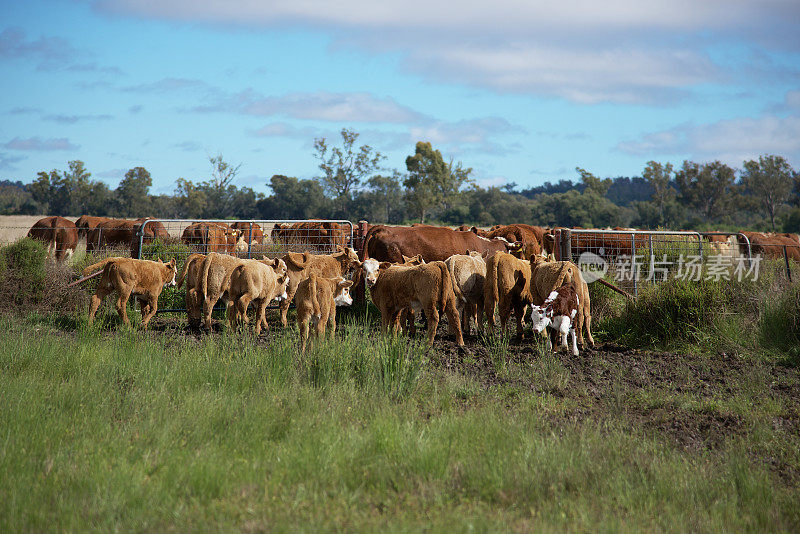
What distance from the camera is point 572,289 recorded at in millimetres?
9016

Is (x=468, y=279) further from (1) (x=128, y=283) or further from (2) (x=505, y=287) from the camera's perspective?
(1) (x=128, y=283)

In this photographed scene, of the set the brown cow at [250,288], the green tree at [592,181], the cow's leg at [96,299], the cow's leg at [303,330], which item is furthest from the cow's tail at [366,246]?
the green tree at [592,181]

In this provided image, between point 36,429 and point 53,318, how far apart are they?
6.55 metres

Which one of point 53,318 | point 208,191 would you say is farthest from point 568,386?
point 208,191

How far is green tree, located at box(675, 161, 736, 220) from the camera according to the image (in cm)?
8031

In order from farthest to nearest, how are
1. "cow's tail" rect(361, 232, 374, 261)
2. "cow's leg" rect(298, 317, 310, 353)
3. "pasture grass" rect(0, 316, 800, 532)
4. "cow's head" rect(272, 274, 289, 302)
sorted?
"cow's tail" rect(361, 232, 374, 261) → "cow's head" rect(272, 274, 289, 302) → "cow's leg" rect(298, 317, 310, 353) → "pasture grass" rect(0, 316, 800, 532)

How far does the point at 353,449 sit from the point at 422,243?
1047cm

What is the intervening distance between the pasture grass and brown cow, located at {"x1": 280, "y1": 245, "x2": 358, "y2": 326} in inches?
131

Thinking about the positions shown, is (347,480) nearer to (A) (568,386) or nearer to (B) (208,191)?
(A) (568,386)

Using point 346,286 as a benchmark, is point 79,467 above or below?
below

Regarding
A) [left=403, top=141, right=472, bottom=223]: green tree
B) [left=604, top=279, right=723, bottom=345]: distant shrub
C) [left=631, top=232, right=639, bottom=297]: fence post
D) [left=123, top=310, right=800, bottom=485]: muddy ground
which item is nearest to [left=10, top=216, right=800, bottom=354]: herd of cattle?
[left=123, top=310, right=800, bottom=485]: muddy ground

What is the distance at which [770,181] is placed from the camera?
261 feet

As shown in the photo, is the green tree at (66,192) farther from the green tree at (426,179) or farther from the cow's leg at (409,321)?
the cow's leg at (409,321)

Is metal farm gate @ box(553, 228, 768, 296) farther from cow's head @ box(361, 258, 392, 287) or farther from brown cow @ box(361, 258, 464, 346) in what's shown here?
cow's head @ box(361, 258, 392, 287)
